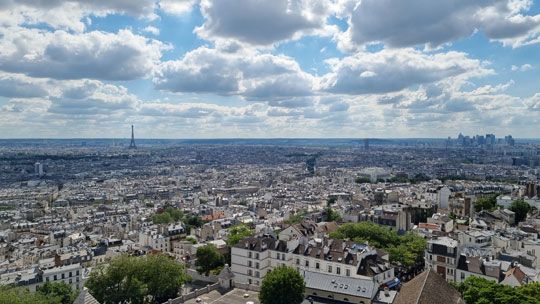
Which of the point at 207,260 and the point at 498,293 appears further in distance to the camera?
the point at 207,260

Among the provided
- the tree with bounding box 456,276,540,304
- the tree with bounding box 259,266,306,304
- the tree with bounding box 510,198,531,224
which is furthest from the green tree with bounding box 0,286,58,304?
the tree with bounding box 510,198,531,224

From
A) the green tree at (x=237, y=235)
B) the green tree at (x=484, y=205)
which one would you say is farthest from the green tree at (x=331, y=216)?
the green tree at (x=484, y=205)

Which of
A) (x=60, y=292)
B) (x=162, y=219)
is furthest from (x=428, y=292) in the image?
(x=162, y=219)

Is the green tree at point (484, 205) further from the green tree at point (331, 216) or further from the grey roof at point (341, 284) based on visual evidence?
the grey roof at point (341, 284)

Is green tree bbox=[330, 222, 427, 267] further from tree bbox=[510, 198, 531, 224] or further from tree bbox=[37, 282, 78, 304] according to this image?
tree bbox=[37, 282, 78, 304]

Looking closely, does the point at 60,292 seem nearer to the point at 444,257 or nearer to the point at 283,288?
the point at 283,288

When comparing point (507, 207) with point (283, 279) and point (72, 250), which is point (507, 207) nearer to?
point (283, 279)

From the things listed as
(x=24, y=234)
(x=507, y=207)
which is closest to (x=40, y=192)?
(x=24, y=234)
